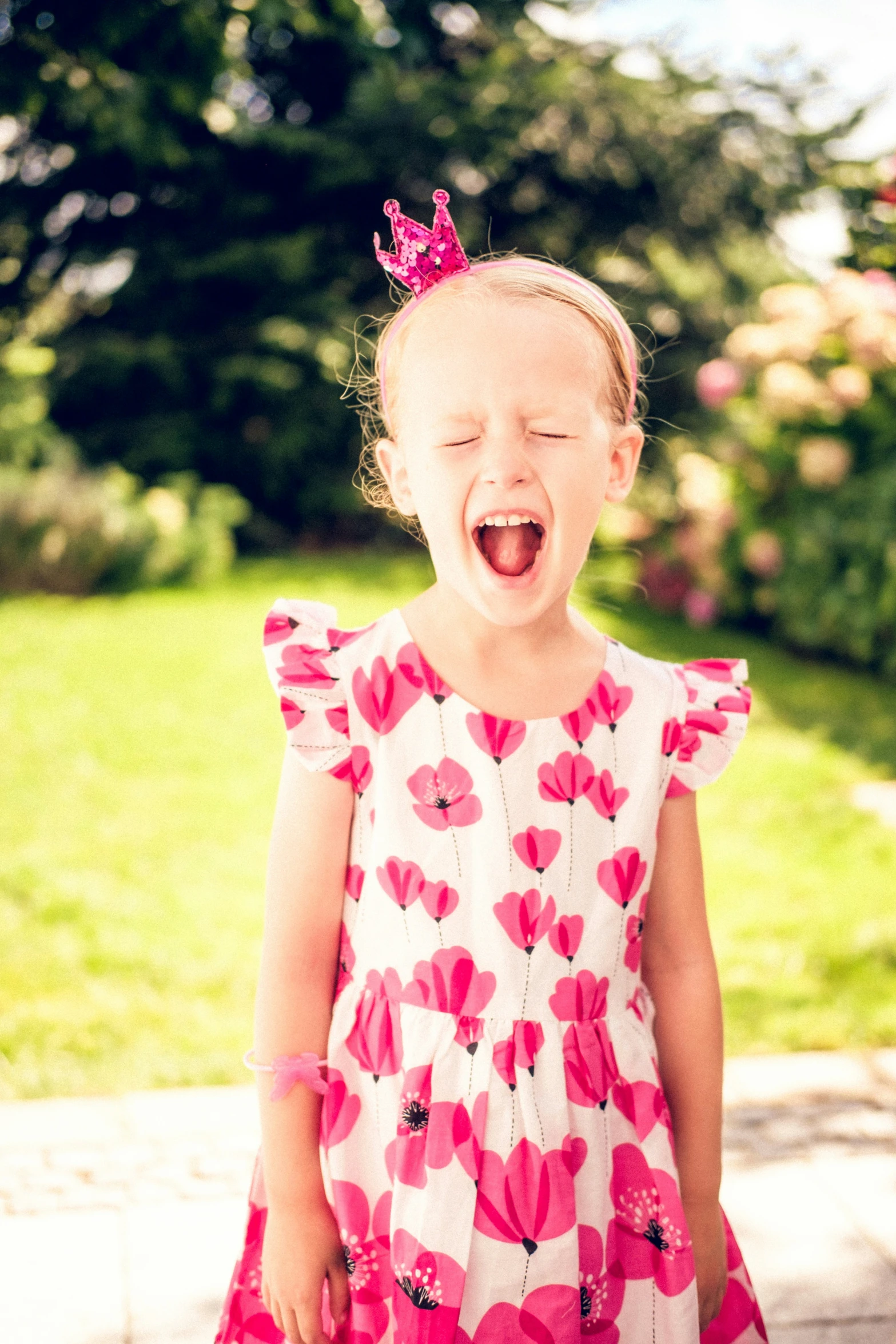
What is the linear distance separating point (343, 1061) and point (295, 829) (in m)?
0.27

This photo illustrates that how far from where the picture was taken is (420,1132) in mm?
1255

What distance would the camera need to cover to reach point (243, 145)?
11617 millimetres

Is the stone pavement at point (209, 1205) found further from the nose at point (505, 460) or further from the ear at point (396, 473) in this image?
the nose at point (505, 460)

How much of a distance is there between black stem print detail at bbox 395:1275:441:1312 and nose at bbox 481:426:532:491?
817 mm

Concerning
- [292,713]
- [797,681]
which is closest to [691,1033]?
[292,713]

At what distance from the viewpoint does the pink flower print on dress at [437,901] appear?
129 cm

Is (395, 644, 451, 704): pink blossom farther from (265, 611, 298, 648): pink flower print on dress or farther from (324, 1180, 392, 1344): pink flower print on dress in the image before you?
(324, 1180, 392, 1344): pink flower print on dress

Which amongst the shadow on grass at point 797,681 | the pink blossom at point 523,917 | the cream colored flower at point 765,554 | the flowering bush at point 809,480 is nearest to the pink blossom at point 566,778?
the pink blossom at point 523,917

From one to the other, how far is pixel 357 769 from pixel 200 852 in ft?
10.8

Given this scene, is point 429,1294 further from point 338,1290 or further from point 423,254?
point 423,254

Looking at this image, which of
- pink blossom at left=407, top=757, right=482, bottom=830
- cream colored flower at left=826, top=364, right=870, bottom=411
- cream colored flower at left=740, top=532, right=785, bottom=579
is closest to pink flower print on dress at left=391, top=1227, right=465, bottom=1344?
pink blossom at left=407, top=757, right=482, bottom=830

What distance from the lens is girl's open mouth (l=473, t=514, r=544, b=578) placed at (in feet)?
4.02

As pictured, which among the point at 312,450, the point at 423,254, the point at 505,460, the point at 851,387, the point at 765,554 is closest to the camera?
the point at 505,460

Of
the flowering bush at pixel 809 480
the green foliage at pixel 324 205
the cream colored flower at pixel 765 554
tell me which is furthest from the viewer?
the green foliage at pixel 324 205
